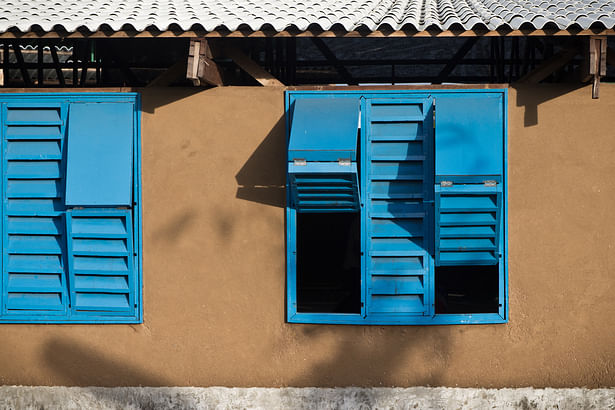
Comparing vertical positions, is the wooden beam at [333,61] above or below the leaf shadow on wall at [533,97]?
above

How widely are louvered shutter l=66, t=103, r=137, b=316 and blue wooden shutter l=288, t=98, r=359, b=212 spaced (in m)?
1.57

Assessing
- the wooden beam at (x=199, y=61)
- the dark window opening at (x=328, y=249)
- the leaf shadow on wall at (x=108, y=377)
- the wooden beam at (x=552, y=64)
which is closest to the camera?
the wooden beam at (x=199, y=61)

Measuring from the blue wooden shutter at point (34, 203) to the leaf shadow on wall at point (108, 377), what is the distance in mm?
393

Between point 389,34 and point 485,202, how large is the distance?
164 cm

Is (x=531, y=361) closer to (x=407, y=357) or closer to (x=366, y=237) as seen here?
(x=407, y=357)

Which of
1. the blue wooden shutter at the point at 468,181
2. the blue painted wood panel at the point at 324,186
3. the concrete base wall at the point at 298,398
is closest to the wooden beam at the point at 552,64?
the blue wooden shutter at the point at 468,181

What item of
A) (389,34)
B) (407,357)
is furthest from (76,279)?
(389,34)

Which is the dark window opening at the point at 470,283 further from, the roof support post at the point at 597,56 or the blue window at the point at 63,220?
the blue window at the point at 63,220

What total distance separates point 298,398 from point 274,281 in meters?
1.10

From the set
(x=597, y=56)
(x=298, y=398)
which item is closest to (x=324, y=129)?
(x=597, y=56)

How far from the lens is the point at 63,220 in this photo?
5.97 m

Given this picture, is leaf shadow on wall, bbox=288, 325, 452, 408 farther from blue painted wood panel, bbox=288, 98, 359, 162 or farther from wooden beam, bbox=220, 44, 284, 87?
wooden beam, bbox=220, 44, 284, 87

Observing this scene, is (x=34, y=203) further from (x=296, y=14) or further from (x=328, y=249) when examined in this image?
(x=328, y=249)

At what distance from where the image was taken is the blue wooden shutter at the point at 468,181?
550 centimetres
